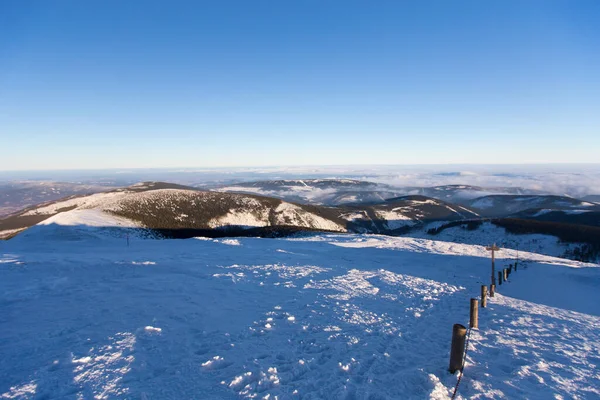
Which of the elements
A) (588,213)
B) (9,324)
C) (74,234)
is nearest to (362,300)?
(9,324)

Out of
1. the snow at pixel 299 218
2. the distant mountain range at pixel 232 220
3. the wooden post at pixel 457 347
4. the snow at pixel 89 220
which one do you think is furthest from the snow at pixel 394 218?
the wooden post at pixel 457 347

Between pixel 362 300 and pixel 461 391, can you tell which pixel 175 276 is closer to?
pixel 362 300

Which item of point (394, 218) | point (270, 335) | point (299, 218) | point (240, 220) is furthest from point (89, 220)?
point (394, 218)

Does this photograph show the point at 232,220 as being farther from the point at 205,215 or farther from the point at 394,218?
the point at 394,218

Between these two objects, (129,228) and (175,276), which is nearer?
(175,276)

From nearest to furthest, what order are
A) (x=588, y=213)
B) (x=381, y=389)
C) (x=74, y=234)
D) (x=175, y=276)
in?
(x=381, y=389)
(x=175, y=276)
(x=74, y=234)
(x=588, y=213)

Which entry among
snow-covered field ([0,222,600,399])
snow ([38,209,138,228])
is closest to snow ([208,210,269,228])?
snow ([38,209,138,228])

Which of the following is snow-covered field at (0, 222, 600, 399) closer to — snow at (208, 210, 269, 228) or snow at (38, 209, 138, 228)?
snow at (38, 209, 138, 228)

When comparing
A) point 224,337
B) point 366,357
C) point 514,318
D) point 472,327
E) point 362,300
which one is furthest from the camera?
point 362,300
